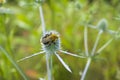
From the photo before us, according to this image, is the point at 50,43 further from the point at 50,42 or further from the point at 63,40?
the point at 63,40

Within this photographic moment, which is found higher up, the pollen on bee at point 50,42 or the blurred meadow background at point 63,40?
the blurred meadow background at point 63,40

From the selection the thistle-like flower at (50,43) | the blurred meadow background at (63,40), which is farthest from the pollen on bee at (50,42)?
the blurred meadow background at (63,40)

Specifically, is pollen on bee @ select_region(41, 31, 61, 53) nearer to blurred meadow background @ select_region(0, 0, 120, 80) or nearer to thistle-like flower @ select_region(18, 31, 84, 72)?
thistle-like flower @ select_region(18, 31, 84, 72)

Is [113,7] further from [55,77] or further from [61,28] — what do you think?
[55,77]

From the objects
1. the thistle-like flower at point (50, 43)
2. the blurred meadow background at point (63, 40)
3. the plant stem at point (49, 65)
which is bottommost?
the plant stem at point (49, 65)

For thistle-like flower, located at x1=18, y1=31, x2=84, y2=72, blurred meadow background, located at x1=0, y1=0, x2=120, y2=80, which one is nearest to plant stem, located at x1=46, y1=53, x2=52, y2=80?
thistle-like flower, located at x1=18, y1=31, x2=84, y2=72

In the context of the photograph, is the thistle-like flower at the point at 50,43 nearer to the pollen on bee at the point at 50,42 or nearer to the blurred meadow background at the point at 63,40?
the pollen on bee at the point at 50,42
